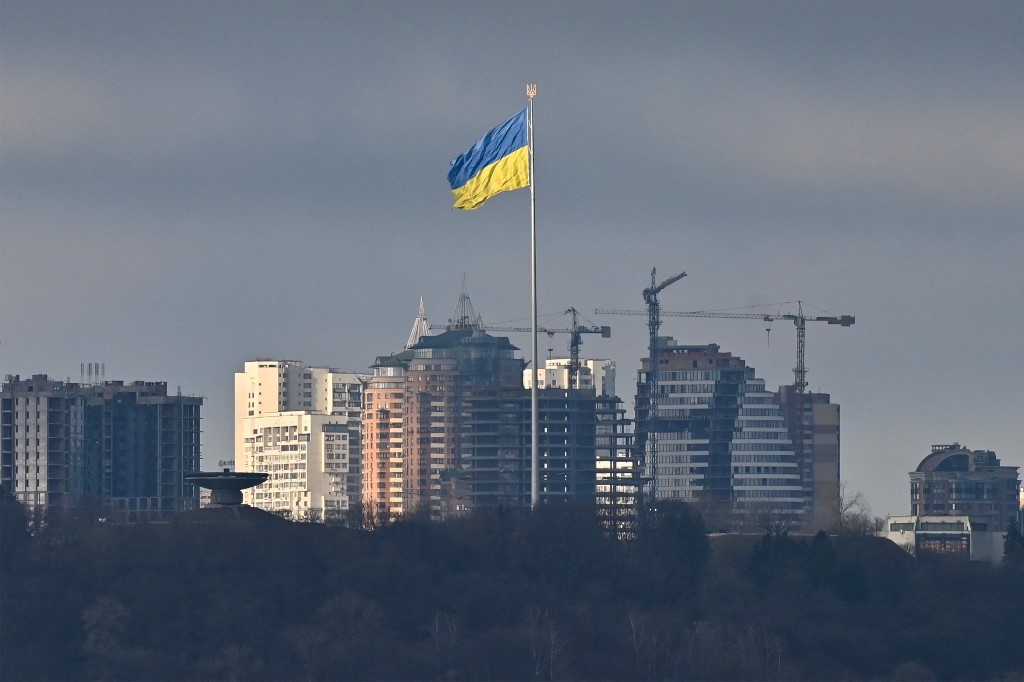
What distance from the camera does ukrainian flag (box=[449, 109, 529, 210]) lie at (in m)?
100

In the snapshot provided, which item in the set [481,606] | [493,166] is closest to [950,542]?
[481,606]

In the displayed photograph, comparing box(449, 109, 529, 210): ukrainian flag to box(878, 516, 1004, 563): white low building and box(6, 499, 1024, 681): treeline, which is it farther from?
box(878, 516, 1004, 563): white low building

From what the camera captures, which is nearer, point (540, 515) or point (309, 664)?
point (309, 664)

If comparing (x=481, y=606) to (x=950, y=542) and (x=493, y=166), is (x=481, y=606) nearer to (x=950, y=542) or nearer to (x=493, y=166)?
(x=493, y=166)

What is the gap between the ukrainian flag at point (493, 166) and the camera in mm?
100000

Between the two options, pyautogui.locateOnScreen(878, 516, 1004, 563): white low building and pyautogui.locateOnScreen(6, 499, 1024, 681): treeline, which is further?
pyautogui.locateOnScreen(878, 516, 1004, 563): white low building

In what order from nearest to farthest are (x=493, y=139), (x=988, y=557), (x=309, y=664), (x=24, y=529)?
(x=493, y=139), (x=309, y=664), (x=24, y=529), (x=988, y=557)

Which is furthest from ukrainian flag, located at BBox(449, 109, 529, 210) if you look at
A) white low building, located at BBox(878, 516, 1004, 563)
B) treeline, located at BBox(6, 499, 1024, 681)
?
white low building, located at BBox(878, 516, 1004, 563)

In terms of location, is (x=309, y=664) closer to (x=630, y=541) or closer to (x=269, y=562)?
(x=269, y=562)

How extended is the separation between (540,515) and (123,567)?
2270cm

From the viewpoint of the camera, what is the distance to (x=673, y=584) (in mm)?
125000

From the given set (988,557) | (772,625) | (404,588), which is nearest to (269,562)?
(404,588)

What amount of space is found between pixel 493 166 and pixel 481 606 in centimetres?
2794

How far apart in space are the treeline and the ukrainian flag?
76.3 ft
